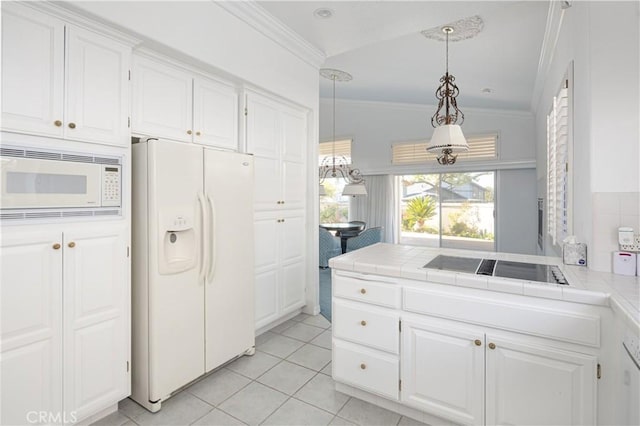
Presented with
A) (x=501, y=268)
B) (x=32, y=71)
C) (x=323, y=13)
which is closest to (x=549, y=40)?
(x=323, y=13)

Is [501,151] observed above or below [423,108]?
below

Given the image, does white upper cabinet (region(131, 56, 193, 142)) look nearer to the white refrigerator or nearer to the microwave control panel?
the white refrigerator

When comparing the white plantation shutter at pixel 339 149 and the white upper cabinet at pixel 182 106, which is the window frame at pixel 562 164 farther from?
the white plantation shutter at pixel 339 149

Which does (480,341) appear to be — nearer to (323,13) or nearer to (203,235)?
(203,235)

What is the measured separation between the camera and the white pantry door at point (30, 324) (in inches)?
60.7

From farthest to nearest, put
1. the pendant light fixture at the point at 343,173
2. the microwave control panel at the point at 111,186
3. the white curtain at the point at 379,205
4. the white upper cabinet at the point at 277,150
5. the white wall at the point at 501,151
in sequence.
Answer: the white curtain at the point at 379,205, the pendant light fixture at the point at 343,173, the white wall at the point at 501,151, the white upper cabinet at the point at 277,150, the microwave control panel at the point at 111,186

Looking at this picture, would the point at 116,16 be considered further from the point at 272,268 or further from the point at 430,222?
the point at 430,222

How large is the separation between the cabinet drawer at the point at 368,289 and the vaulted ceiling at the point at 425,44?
7.13 feet

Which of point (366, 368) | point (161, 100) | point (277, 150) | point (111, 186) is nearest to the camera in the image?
point (111, 186)

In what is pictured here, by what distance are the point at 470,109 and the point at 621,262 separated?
4.95 m

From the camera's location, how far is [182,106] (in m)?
2.42

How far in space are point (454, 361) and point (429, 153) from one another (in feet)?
13.6

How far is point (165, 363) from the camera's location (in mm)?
2068

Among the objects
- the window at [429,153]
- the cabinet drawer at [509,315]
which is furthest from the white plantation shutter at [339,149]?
the cabinet drawer at [509,315]
